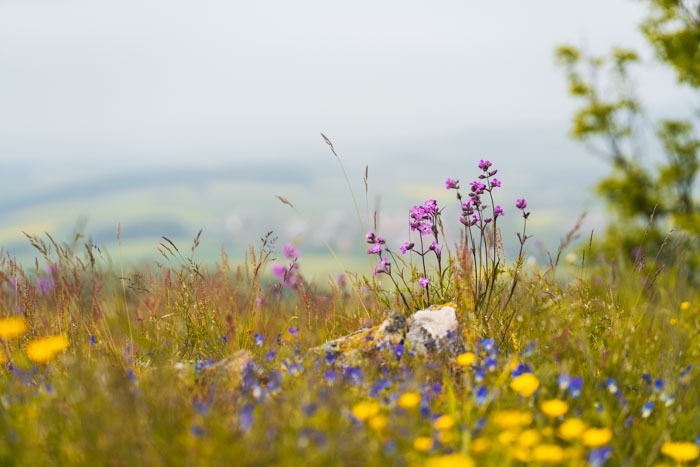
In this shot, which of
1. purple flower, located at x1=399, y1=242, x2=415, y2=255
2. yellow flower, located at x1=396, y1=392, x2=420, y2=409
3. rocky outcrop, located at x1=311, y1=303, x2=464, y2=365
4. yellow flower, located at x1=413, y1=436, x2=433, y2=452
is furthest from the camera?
purple flower, located at x1=399, y1=242, x2=415, y2=255

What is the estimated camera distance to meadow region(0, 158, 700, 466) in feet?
7.70

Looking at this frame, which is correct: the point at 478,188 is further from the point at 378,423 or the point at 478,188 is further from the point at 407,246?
the point at 378,423

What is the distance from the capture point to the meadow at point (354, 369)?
7.70 ft

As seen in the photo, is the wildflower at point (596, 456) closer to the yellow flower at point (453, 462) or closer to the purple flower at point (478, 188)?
the yellow flower at point (453, 462)

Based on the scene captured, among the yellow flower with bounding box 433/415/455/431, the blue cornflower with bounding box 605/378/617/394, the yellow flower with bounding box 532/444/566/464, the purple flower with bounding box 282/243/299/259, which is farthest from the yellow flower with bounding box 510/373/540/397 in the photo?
the purple flower with bounding box 282/243/299/259

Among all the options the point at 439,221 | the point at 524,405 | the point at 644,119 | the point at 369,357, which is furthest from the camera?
the point at 644,119

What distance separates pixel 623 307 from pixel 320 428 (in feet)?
9.73

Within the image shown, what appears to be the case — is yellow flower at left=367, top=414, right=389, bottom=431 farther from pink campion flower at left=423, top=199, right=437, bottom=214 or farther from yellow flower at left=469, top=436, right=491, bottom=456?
pink campion flower at left=423, top=199, right=437, bottom=214

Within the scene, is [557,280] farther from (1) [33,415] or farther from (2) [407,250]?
(1) [33,415]

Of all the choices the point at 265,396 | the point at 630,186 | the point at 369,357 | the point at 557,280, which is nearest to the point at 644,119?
the point at 630,186

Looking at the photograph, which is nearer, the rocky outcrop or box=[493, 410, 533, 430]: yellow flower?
box=[493, 410, 533, 430]: yellow flower


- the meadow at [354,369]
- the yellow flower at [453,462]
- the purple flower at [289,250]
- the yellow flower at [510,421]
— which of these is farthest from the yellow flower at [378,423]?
the purple flower at [289,250]

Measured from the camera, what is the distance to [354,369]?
3.26 metres

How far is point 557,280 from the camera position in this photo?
4926 mm
